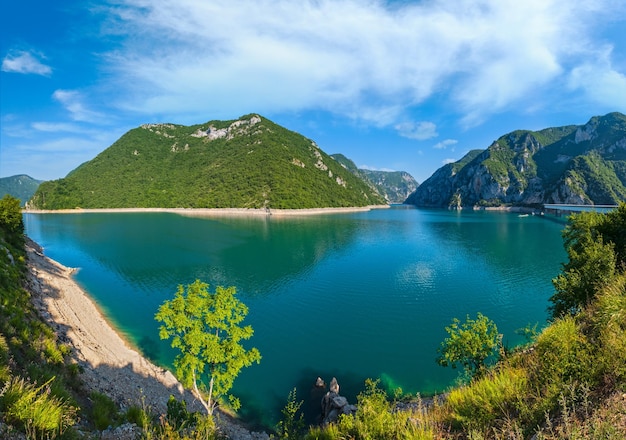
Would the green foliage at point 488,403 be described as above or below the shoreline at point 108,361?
above

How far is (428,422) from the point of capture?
7.65 meters

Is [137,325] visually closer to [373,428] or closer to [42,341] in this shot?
[42,341]

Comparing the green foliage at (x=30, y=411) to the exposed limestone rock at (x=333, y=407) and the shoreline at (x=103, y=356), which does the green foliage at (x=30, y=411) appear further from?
the exposed limestone rock at (x=333, y=407)

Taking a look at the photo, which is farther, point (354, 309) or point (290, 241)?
point (290, 241)

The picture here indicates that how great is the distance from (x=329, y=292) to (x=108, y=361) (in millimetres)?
29967

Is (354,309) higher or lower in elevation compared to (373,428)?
lower

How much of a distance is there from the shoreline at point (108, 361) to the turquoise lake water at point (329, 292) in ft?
6.42

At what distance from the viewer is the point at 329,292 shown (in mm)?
47531

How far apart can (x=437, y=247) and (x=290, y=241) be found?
4352cm

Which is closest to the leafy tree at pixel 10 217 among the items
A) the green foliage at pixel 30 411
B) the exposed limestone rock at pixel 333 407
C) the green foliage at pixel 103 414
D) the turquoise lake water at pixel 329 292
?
the turquoise lake water at pixel 329 292

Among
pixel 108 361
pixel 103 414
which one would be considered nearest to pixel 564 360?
pixel 103 414

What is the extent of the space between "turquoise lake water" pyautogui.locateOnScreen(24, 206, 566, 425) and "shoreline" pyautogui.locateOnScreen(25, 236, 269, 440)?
77.0 inches

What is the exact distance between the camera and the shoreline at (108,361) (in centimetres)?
1828

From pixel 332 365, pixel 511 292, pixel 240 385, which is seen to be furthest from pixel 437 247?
pixel 240 385
